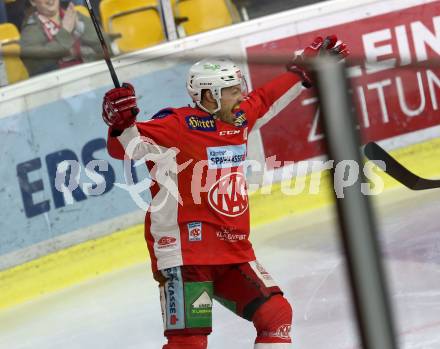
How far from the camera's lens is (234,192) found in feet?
10.7

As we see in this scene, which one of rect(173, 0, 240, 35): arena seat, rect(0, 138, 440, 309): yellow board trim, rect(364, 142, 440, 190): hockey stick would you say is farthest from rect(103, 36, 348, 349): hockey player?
rect(173, 0, 240, 35): arena seat

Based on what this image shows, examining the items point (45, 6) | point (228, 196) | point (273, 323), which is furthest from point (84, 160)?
point (273, 323)

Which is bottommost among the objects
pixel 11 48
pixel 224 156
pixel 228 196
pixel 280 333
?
pixel 280 333

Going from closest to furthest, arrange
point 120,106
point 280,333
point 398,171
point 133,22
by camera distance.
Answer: point 120,106
point 398,171
point 280,333
point 133,22

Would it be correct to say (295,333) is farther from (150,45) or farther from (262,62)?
(262,62)

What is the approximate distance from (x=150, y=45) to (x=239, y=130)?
213cm

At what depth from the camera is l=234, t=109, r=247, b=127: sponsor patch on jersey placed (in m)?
3.36

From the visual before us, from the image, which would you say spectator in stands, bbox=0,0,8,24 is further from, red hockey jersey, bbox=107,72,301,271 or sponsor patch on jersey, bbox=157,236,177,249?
sponsor patch on jersey, bbox=157,236,177,249

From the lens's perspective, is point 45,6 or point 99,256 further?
point 45,6

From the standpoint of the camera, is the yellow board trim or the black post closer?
the black post

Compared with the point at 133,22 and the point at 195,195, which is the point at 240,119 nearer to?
the point at 195,195

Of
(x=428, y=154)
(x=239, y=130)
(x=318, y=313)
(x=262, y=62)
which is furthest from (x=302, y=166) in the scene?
(x=262, y=62)

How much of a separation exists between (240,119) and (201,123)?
0.16 m

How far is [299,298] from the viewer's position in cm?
418
